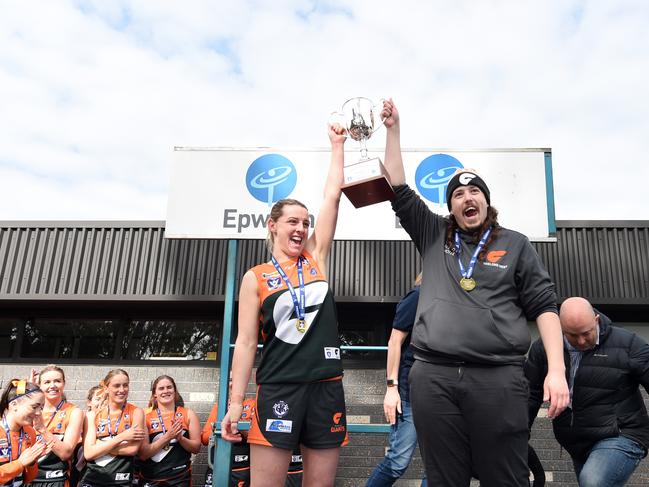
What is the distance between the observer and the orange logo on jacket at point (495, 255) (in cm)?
221

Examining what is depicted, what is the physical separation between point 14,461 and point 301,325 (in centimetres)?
307

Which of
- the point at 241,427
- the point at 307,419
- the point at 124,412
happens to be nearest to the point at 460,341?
the point at 307,419

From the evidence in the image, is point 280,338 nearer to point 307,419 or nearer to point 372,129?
point 307,419

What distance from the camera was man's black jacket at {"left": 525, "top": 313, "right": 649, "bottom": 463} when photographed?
314 cm

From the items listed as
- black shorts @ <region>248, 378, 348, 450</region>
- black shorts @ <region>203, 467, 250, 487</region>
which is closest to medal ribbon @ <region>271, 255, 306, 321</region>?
black shorts @ <region>248, 378, 348, 450</region>

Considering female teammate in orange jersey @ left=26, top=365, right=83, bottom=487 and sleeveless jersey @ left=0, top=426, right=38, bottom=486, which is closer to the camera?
sleeveless jersey @ left=0, top=426, right=38, bottom=486

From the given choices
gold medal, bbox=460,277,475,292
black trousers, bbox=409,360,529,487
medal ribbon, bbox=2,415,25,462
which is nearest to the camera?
black trousers, bbox=409,360,529,487

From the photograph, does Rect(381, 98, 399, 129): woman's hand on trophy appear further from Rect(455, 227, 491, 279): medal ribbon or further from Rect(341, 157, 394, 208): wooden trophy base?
Rect(455, 227, 491, 279): medal ribbon

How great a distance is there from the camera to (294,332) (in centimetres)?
249

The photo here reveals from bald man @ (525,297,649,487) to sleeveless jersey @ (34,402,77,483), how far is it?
411cm

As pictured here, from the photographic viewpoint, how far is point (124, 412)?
5453 mm

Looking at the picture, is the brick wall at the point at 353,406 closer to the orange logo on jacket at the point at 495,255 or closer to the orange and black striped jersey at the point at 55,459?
the orange and black striped jersey at the point at 55,459

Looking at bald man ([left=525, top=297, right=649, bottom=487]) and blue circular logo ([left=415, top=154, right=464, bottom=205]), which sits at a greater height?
blue circular logo ([left=415, top=154, right=464, bottom=205])

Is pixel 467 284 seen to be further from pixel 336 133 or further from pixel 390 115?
pixel 336 133
